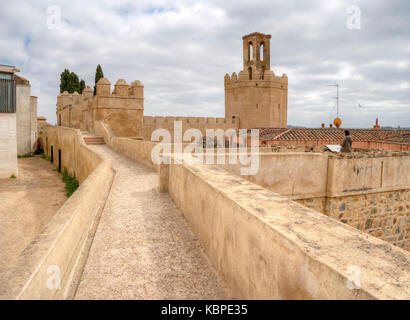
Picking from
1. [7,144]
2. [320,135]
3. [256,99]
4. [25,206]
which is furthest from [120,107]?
[256,99]

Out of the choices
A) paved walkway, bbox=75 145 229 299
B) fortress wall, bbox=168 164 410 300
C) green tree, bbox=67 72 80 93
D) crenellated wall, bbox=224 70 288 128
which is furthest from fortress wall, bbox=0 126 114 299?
green tree, bbox=67 72 80 93

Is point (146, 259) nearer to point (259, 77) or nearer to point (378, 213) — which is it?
point (378, 213)

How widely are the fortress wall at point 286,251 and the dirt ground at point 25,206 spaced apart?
21.2ft

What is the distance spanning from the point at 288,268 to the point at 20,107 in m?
34.8

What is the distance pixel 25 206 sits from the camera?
15805 millimetres

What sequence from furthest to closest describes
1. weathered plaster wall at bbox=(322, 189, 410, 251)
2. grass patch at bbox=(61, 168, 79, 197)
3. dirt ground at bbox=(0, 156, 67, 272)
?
grass patch at bbox=(61, 168, 79, 197), dirt ground at bbox=(0, 156, 67, 272), weathered plaster wall at bbox=(322, 189, 410, 251)

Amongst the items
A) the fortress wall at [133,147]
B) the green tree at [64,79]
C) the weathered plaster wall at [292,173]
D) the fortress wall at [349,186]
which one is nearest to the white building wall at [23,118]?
the green tree at [64,79]

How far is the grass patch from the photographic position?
59.3 feet

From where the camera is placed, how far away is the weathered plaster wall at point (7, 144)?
754 inches

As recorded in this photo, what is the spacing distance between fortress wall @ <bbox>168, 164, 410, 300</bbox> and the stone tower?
3189 centimetres

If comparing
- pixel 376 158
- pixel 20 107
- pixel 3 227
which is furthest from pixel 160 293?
pixel 20 107

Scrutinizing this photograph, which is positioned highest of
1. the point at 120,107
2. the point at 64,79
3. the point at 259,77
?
the point at 64,79

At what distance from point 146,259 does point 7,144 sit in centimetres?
1939

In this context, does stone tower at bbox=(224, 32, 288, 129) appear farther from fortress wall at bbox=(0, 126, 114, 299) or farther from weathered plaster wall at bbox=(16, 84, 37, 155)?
fortress wall at bbox=(0, 126, 114, 299)
